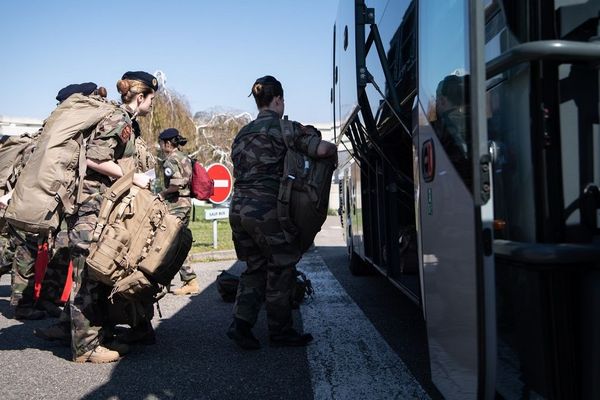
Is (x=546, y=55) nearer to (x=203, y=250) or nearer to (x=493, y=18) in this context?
(x=493, y=18)

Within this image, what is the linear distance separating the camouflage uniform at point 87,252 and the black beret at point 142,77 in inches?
13.9

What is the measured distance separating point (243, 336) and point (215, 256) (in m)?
6.47

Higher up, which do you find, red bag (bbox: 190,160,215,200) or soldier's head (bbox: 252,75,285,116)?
soldier's head (bbox: 252,75,285,116)

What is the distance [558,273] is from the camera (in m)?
1.71

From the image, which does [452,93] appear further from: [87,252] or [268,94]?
[87,252]

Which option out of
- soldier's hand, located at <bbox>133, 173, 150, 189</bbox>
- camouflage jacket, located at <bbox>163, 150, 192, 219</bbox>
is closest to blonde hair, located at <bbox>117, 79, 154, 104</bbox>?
soldier's hand, located at <bbox>133, 173, 150, 189</bbox>

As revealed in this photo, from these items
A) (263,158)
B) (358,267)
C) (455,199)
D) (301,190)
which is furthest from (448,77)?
(358,267)

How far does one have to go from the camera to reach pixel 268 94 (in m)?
4.39

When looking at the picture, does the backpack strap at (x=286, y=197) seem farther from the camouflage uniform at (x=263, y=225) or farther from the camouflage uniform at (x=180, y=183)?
the camouflage uniform at (x=180, y=183)

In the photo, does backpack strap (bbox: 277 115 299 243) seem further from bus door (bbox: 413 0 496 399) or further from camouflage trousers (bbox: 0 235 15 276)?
camouflage trousers (bbox: 0 235 15 276)

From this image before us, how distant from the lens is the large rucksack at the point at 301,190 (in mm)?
4051

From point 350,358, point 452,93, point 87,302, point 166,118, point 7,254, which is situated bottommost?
point 350,358

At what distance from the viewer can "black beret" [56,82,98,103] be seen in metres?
4.25

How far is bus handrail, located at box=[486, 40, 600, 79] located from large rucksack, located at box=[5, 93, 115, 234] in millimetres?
2883
